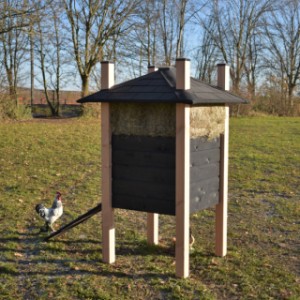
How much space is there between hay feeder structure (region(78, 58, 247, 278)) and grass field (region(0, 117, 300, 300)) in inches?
14.4

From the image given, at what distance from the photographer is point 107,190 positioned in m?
4.60

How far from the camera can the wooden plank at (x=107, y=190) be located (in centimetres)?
451

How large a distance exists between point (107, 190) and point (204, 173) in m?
1.03

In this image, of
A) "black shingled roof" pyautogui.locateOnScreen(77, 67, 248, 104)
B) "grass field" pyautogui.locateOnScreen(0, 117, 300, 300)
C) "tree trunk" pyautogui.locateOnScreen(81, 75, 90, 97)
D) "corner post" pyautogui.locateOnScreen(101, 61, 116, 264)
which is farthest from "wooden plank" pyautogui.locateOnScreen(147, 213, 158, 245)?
"tree trunk" pyautogui.locateOnScreen(81, 75, 90, 97)

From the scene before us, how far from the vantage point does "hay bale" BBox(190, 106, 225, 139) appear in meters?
4.29

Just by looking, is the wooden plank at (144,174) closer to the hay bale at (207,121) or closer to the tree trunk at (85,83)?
the hay bale at (207,121)

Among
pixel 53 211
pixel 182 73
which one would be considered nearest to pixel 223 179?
pixel 182 73

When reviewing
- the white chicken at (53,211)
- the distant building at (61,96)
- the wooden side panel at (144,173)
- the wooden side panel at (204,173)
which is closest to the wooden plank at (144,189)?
the wooden side panel at (144,173)

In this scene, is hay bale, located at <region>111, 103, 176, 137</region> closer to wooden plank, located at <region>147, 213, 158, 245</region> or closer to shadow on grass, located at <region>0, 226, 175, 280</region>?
wooden plank, located at <region>147, 213, 158, 245</region>

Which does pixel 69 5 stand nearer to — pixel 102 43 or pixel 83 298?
pixel 102 43

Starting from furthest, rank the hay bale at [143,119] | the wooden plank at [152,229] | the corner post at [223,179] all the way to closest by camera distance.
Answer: the wooden plank at [152,229]
the corner post at [223,179]
the hay bale at [143,119]

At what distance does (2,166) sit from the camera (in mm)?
9789

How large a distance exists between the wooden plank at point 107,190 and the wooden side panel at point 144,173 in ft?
0.18

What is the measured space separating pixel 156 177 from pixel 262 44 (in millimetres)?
34576
